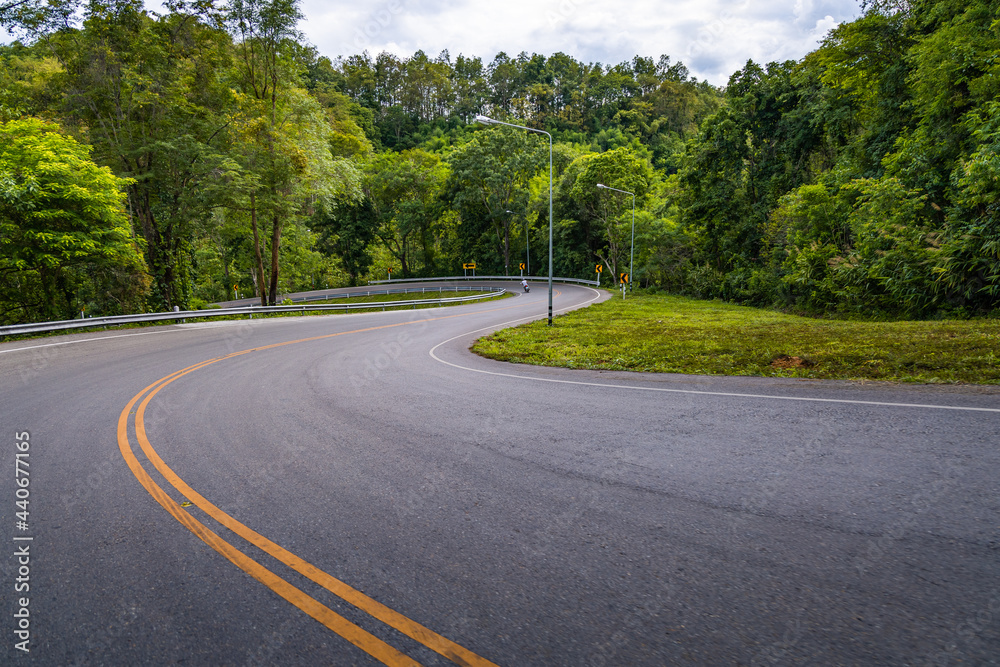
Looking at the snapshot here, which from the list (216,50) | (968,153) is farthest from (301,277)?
(968,153)

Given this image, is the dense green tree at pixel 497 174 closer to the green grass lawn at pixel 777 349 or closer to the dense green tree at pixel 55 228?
the dense green tree at pixel 55 228

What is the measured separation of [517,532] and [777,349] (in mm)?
9443

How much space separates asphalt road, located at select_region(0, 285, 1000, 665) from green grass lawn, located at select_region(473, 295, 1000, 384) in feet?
4.94

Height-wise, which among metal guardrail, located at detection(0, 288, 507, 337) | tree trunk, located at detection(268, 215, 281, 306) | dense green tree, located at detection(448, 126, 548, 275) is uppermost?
dense green tree, located at detection(448, 126, 548, 275)

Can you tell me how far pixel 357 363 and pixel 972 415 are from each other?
1158cm

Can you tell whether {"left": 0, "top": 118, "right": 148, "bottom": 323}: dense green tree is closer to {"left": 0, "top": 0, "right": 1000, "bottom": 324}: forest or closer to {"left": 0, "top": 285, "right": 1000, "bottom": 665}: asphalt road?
{"left": 0, "top": 0, "right": 1000, "bottom": 324}: forest

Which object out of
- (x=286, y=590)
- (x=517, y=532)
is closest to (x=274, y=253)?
(x=286, y=590)

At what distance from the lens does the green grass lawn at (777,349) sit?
8.24 metres

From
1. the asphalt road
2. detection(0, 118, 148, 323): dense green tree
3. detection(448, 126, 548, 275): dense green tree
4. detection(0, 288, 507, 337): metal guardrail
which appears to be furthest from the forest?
the asphalt road

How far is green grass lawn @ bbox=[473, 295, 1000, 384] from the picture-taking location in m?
8.24

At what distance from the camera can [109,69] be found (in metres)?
22.5

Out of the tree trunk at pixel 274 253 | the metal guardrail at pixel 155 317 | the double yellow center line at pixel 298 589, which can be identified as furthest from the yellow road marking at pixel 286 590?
the tree trunk at pixel 274 253

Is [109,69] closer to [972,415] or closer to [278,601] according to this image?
[278,601]

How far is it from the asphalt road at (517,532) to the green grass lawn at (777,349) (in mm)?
1505
